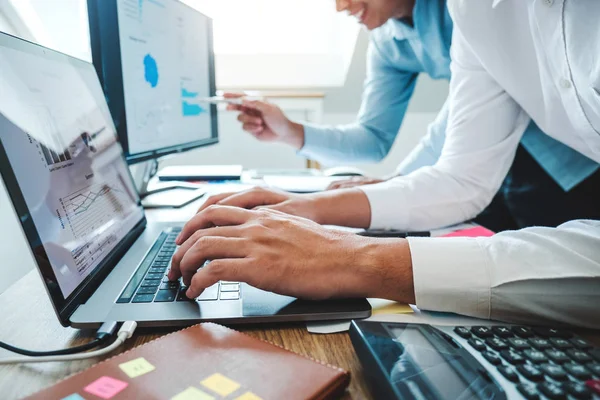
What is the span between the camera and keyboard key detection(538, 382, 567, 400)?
26 centimetres

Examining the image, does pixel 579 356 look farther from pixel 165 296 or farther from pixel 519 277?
pixel 165 296

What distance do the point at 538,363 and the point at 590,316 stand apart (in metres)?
0.15

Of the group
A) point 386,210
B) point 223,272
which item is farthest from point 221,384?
point 386,210

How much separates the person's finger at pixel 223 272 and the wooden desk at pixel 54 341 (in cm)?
5

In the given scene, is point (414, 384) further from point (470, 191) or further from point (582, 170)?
point (582, 170)

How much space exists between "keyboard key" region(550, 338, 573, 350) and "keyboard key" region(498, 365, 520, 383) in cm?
6

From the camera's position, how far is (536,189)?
102 cm

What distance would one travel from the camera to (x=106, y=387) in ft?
0.88

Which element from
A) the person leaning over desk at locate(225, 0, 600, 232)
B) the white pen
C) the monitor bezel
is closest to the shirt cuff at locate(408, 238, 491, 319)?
the monitor bezel

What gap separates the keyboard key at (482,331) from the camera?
0.34 metres

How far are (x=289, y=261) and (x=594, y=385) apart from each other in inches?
9.8

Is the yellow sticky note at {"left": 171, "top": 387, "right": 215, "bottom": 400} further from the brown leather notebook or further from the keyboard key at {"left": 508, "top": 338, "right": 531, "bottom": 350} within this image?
the keyboard key at {"left": 508, "top": 338, "right": 531, "bottom": 350}

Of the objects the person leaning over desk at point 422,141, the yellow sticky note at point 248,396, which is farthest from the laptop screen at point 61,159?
the person leaning over desk at point 422,141

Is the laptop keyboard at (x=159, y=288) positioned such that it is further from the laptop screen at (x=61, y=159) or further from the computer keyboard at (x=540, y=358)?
the computer keyboard at (x=540, y=358)
